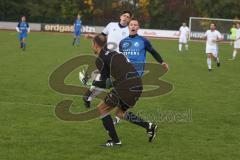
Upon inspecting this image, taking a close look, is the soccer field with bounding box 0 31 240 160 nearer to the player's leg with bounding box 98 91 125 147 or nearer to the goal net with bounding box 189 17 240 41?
the player's leg with bounding box 98 91 125 147

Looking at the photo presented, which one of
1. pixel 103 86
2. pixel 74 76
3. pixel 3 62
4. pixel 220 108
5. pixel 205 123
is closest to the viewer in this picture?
pixel 103 86

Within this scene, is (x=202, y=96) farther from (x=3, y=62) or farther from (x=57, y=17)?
(x=57, y=17)

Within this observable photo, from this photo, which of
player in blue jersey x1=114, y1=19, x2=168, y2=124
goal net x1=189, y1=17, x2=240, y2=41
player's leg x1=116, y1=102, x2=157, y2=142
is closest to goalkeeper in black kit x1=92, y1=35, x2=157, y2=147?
player's leg x1=116, y1=102, x2=157, y2=142

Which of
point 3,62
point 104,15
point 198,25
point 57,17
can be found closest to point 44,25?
point 57,17

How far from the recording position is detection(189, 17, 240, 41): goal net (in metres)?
48.2

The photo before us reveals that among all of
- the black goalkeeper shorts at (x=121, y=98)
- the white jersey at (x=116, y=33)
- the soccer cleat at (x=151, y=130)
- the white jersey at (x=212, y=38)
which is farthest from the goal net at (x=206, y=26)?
the black goalkeeper shorts at (x=121, y=98)

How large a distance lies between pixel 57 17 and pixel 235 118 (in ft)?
198

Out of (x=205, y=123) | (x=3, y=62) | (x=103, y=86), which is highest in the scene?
(x=103, y=86)

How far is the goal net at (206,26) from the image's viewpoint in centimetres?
4819

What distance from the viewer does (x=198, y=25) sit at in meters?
50.0

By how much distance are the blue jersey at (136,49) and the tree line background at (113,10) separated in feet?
186

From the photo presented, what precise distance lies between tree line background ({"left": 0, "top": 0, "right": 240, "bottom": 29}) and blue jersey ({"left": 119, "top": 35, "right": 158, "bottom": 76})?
186 ft

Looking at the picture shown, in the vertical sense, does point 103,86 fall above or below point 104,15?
above

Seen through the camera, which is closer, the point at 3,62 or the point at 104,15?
the point at 3,62
